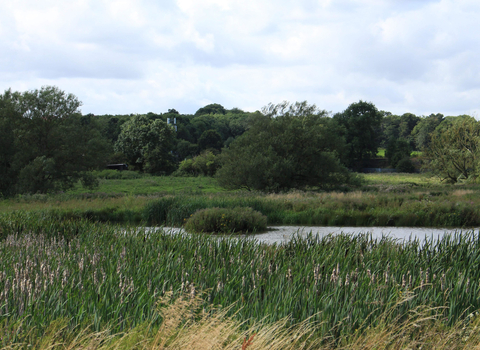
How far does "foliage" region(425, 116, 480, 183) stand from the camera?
37469 millimetres

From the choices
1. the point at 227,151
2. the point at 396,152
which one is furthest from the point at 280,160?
the point at 396,152

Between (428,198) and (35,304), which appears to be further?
(428,198)

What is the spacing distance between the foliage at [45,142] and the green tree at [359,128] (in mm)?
40918

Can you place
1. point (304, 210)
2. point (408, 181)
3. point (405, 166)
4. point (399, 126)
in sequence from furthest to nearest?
point (399, 126) → point (405, 166) → point (408, 181) → point (304, 210)

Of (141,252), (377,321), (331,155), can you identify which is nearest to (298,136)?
(331,155)

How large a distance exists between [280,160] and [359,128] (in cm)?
3550

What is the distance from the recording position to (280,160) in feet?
95.6

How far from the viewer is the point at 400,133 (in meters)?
94.8

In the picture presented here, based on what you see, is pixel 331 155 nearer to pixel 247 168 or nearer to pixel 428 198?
pixel 247 168

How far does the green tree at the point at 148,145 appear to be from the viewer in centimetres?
5394

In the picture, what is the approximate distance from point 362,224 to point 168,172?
3871 centimetres

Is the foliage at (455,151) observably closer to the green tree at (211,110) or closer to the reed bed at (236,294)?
the reed bed at (236,294)

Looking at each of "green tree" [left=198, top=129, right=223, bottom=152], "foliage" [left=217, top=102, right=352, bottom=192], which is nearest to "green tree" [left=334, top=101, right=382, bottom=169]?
"green tree" [left=198, top=129, right=223, bottom=152]

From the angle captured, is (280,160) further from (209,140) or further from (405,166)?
(209,140)
